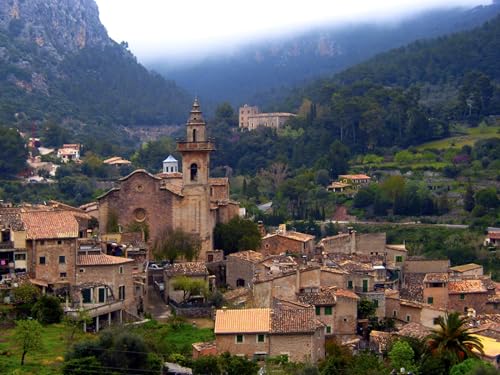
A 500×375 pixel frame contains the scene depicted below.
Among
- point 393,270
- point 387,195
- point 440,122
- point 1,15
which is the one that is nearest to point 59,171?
point 387,195

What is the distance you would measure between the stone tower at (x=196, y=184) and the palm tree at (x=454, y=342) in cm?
1584

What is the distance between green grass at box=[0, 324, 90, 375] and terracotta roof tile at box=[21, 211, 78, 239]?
394cm

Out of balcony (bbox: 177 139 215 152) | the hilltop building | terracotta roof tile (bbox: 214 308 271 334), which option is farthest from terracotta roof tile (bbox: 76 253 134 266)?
the hilltop building

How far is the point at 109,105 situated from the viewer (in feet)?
421

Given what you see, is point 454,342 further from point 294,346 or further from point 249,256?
point 249,256

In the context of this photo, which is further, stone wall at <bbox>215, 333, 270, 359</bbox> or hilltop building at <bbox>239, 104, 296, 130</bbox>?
hilltop building at <bbox>239, 104, 296, 130</bbox>

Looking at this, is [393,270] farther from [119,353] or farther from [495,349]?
[119,353]

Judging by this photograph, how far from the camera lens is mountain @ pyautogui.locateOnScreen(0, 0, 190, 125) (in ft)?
382

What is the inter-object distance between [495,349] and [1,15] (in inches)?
4250

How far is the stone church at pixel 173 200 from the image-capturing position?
146 ft

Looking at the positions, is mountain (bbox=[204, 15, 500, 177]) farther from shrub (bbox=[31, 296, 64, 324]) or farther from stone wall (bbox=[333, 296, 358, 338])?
shrub (bbox=[31, 296, 64, 324])

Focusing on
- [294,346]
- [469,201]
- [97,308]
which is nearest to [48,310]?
[97,308]

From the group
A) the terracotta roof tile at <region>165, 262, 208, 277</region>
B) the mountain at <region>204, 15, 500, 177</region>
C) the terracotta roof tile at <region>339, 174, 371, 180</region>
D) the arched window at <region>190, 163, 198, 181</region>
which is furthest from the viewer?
the mountain at <region>204, 15, 500, 177</region>

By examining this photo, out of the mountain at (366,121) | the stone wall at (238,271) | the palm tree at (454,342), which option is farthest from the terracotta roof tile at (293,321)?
the mountain at (366,121)
